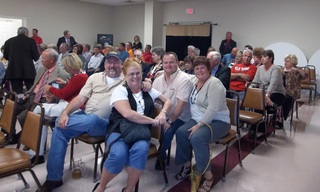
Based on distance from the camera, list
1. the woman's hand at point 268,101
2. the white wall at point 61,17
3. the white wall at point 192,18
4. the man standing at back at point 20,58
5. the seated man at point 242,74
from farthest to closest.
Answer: the white wall at point 61,17 → the white wall at point 192,18 → the man standing at back at point 20,58 → the seated man at point 242,74 → the woman's hand at point 268,101

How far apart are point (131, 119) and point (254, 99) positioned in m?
1.88

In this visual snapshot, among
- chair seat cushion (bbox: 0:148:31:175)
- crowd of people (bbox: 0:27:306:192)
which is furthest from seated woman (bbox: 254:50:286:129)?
chair seat cushion (bbox: 0:148:31:175)

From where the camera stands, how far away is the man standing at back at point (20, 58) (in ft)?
13.5

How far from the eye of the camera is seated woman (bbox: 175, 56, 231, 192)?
2.24 m

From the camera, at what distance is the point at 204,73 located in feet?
8.00

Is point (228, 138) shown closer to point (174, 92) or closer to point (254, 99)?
point (174, 92)

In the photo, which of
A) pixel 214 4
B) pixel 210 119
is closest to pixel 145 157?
pixel 210 119

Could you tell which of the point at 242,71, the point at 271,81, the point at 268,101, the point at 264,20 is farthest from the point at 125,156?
the point at 264,20

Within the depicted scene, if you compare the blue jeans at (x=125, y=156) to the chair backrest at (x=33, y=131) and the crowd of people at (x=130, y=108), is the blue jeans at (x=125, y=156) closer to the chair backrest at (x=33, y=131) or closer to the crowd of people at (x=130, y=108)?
the crowd of people at (x=130, y=108)

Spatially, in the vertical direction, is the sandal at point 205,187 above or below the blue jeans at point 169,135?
below

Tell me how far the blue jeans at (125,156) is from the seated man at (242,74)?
2206 mm

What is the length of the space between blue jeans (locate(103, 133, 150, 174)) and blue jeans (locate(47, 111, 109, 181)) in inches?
12.7

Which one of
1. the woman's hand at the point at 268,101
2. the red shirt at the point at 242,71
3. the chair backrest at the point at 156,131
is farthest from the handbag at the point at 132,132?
the red shirt at the point at 242,71

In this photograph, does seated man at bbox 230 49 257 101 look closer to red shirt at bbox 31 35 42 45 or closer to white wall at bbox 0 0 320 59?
white wall at bbox 0 0 320 59
